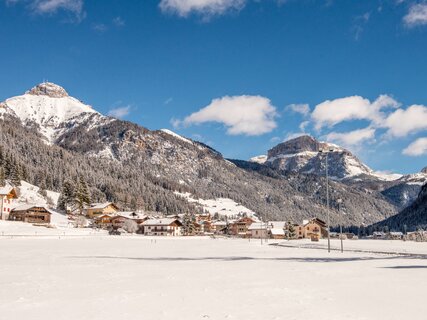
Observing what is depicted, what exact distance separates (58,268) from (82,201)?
125 m

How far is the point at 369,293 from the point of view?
1850 cm

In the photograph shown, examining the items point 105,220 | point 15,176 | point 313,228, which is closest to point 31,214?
point 15,176

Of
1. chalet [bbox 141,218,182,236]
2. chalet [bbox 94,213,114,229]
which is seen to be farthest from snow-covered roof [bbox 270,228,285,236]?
chalet [bbox 94,213,114,229]

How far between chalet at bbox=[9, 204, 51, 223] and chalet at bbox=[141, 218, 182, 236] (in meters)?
41.7

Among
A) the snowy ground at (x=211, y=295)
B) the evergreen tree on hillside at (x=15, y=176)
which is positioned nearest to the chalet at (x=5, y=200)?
the evergreen tree on hillside at (x=15, y=176)

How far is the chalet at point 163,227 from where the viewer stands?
162 meters

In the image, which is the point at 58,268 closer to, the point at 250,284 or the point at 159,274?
the point at 159,274

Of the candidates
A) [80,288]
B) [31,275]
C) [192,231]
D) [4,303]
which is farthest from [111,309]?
[192,231]

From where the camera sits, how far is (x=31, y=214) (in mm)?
126875

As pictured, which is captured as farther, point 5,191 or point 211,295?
point 5,191

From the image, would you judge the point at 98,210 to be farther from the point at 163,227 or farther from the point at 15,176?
the point at 15,176

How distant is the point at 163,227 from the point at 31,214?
50.3m

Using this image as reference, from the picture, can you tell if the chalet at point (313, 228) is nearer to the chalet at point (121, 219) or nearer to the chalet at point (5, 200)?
the chalet at point (121, 219)

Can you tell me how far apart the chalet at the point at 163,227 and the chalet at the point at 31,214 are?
41730 millimetres
